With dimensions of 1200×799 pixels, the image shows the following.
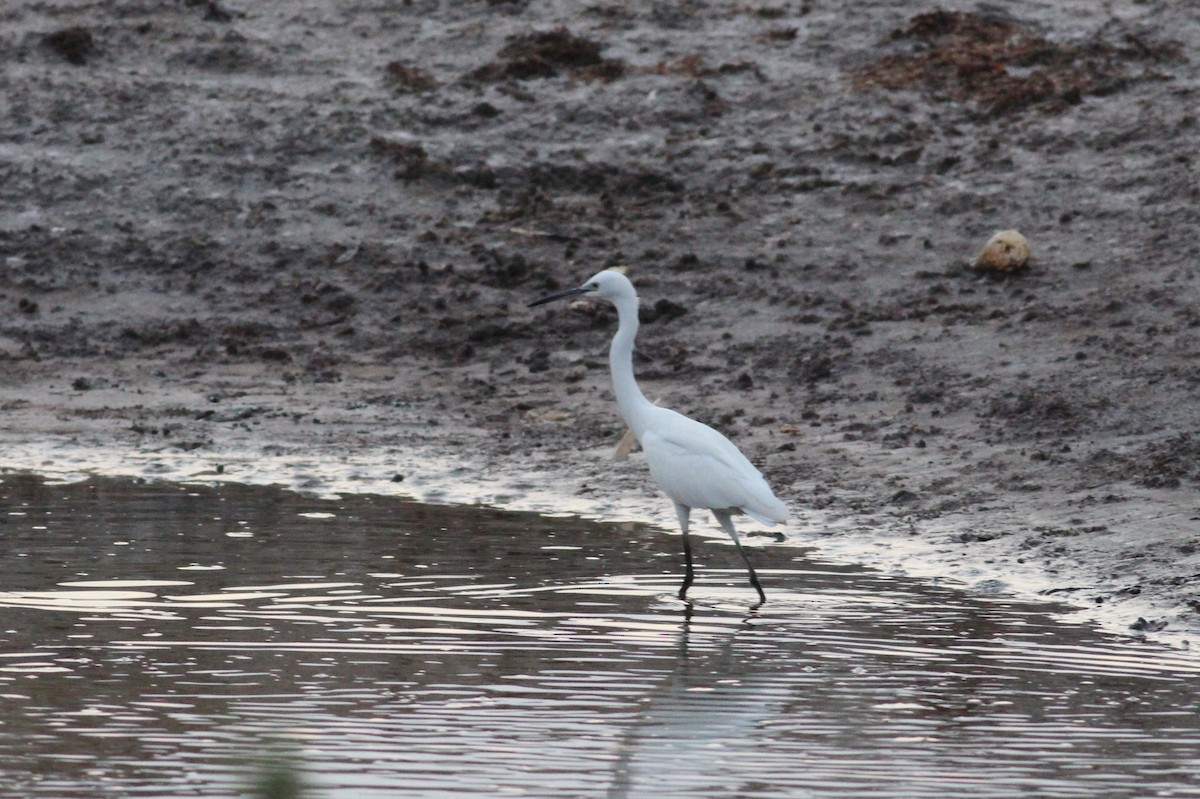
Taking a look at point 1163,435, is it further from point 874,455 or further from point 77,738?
point 77,738

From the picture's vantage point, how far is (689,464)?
28.1 ft

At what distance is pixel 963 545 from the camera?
912 centimetres

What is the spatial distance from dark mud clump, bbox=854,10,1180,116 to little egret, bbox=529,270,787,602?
7.30 meters

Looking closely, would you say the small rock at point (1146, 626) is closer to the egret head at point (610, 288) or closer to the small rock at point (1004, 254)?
the egret head at point (610, 288)

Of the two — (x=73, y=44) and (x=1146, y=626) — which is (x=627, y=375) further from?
(x=73, y=44)

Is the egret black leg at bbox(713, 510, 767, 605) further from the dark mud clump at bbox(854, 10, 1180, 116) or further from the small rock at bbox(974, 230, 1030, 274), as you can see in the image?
the dark mud clump at bbox(854, 10, 1180, 116)

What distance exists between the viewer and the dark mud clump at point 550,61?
1659 centimetres

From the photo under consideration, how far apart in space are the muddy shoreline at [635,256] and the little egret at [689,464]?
81cm

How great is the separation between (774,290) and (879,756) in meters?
8.16

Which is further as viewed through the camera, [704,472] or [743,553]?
[704,472]

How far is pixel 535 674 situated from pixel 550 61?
10.8 meters

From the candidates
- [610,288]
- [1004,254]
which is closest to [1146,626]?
[610,288]

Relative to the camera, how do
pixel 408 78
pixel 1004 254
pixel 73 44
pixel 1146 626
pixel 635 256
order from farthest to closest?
pixel 73 44
pixel 408 78
pixel 635 256
pixel 1004 254
pixel 1146 626

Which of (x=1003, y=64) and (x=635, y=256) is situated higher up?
(x=1003, y=64)
